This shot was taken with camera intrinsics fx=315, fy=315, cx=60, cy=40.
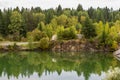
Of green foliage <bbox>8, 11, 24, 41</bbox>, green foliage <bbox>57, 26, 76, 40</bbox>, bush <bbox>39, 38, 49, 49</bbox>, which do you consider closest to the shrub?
green foliage <bbox>57, 26, 76, 40</bbox>

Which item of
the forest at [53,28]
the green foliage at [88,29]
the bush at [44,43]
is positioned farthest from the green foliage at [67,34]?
the bush at [44,43]

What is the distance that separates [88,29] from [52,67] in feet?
109

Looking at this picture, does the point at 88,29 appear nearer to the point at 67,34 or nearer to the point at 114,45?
the point at 67,34

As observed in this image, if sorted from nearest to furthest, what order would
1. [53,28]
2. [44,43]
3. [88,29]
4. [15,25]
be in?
[44,43] → [88,29] → [15,25] → [53,28]

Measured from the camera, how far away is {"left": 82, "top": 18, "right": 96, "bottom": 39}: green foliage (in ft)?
295

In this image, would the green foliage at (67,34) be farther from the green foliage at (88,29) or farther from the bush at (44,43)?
the bush at (44,43)

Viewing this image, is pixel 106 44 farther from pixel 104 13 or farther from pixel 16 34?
pixel 104 13

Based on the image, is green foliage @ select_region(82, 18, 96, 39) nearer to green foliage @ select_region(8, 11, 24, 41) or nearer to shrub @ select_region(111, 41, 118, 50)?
shrub @ select_region(111, 41, 118, 50)

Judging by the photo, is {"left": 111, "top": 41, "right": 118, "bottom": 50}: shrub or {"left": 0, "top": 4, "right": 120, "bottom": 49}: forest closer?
{"left": 111, "top": 41, "right": 118, "bottom": 50}: shrub

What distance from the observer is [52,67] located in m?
59.7

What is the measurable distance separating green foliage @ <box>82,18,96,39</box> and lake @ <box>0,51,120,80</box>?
684 inches

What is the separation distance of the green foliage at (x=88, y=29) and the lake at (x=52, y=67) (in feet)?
57.0

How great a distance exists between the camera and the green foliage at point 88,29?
8996 cm

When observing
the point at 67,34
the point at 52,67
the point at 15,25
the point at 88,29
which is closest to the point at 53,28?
the point at 15,25
